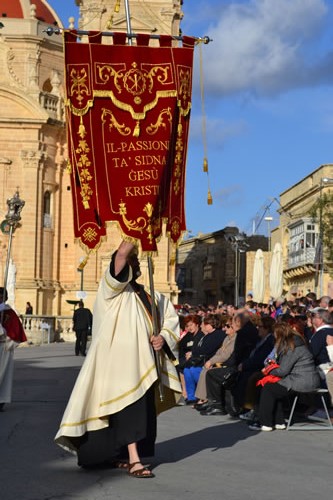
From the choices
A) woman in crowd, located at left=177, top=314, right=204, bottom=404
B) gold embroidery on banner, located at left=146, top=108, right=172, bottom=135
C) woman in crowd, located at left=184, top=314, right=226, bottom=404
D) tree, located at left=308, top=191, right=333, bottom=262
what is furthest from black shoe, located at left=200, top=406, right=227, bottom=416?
tree, located at left=308, top=191, right=333, bottom=262

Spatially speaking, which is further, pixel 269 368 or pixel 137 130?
pixel 269 368

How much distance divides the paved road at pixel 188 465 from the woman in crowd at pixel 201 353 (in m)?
2.07

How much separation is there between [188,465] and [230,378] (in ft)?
17.2

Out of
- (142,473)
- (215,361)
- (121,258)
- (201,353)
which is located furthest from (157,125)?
(201,353)

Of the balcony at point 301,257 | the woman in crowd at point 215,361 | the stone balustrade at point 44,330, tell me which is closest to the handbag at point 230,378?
the woman in crowd at point 215,361

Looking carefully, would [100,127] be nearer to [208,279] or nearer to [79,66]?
[79,66]

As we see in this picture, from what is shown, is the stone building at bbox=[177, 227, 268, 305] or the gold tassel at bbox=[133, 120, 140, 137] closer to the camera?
the gold tassel at bbox=[133, 120, 140, 137]

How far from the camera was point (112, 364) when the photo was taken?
30.1ft

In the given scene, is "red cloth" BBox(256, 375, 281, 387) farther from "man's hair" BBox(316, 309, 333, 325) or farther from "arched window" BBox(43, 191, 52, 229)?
"arched window" BBox(43, 191, 52, 229)

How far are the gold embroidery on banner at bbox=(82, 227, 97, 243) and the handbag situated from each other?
5.19m

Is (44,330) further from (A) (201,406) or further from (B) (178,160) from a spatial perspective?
(B) (178,160)

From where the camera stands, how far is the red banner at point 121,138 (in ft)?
32.7

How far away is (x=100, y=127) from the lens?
10.1m

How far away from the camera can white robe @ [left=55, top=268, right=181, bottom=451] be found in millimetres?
9047
